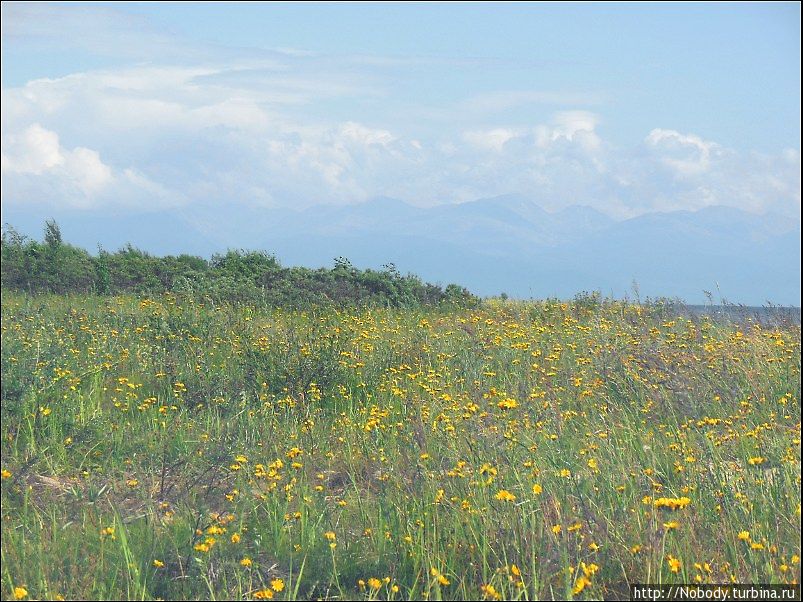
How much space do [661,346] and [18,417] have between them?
6.09 meters

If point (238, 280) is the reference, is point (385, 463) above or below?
below

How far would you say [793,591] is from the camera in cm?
381

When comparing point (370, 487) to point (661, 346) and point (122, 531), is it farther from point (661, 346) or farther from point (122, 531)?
point (661, 346)

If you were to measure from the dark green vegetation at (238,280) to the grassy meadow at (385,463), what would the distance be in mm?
3444

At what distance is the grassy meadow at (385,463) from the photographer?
4082 mm

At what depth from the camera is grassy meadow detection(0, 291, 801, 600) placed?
4082 mm

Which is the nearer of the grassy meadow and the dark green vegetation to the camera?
the grassy meadow

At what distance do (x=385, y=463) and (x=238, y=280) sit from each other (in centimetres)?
987

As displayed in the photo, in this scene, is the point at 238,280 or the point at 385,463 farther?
the point at 238,280

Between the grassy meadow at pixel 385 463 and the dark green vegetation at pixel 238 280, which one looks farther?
the dark green vegetation at pixel 238 280

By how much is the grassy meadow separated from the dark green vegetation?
11.3 ft

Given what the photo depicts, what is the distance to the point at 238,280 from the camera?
49.9ft

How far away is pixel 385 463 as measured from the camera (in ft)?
19.3

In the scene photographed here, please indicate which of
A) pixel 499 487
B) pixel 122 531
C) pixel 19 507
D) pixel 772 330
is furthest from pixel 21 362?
pixel 772 330
